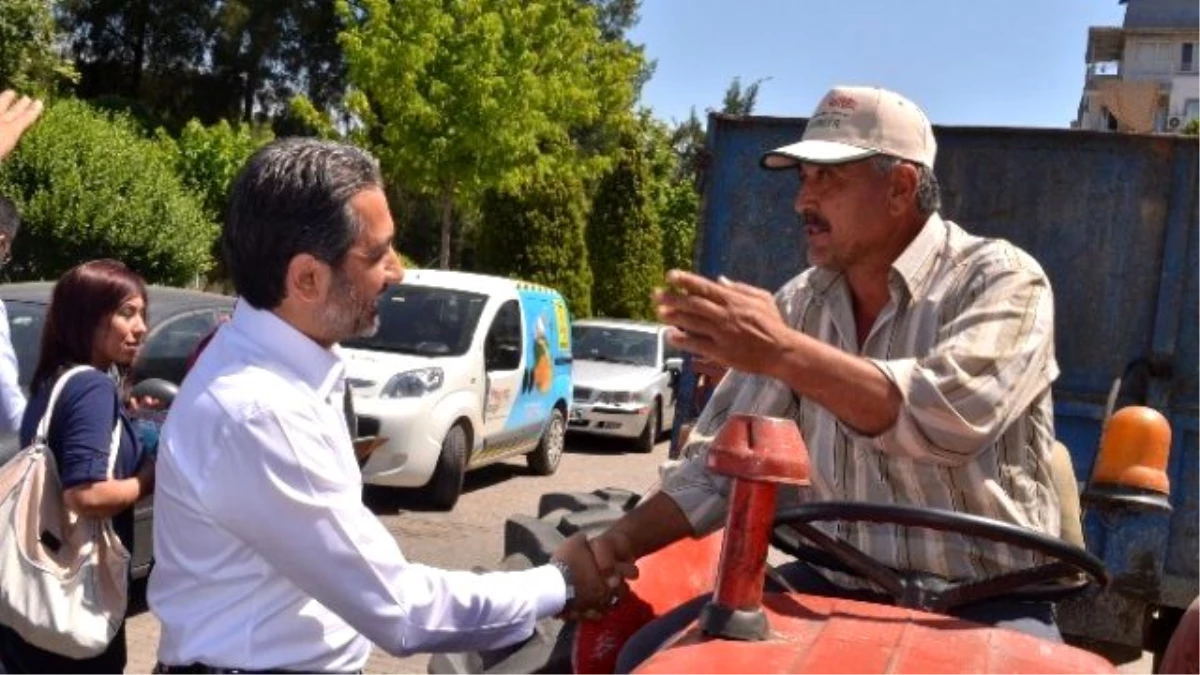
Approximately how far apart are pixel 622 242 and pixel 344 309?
30247 millimetres

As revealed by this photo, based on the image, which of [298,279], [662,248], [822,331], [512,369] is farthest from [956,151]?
[662,248]

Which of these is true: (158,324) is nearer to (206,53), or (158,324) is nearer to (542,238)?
(542,238)

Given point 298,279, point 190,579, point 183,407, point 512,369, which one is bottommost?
point 512,369

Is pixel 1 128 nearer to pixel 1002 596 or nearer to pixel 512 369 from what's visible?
pixel 1002 596

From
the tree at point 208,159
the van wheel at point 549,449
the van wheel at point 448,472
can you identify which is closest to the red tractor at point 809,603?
the van wheel at point 448,472

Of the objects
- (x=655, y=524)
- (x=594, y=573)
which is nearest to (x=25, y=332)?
(x=655, y=524)

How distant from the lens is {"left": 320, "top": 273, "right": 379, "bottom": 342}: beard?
8.22ft

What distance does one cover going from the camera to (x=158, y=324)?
879 cm

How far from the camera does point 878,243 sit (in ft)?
10.3

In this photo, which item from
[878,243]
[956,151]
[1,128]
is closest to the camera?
[878,243]

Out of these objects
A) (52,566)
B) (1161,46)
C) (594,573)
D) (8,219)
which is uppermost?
(1161,46)

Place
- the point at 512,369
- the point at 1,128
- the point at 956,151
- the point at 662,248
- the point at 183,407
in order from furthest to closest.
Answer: the point at 662,248, the point at 512,369, the point at 956,151, the point at 1,128, the point at 183,407

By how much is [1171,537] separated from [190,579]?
437 centimetres

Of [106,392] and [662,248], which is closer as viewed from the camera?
[106,392]
